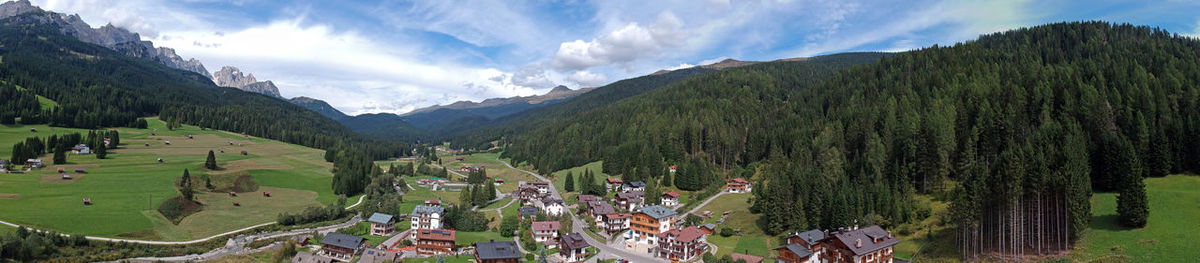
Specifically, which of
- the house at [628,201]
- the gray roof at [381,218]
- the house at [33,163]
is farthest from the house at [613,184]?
the house at [33,163]

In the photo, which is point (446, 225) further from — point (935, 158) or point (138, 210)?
point (935, 158)

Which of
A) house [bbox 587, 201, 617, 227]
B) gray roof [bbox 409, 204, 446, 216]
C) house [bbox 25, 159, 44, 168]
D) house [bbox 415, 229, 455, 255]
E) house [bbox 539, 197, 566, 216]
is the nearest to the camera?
house [bbox 415, 229, 455, 255]

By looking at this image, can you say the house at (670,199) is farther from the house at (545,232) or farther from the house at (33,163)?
the house at (33,163)

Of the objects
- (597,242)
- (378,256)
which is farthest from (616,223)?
(378,256)

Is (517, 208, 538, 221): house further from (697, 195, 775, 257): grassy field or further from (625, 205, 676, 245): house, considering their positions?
(697, 195, 775, 257): grassy field

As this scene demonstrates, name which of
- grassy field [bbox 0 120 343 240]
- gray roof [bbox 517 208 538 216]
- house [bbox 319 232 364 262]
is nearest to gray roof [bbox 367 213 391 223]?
house [bbox 319 232 364 262]

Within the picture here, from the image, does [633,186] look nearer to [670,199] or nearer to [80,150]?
[670,199]

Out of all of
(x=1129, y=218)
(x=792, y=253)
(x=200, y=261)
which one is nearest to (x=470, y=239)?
(x=200, y=261)
